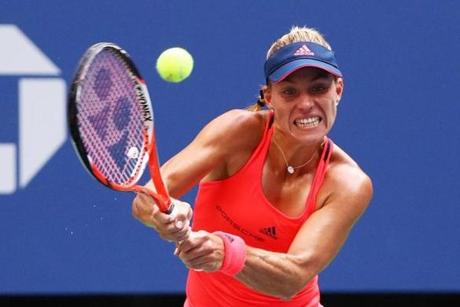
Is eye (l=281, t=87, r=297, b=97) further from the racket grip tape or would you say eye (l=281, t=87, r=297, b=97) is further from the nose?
the racket grip tape

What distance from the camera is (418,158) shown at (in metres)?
4.69

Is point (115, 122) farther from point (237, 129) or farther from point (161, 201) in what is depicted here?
point (237, 129)

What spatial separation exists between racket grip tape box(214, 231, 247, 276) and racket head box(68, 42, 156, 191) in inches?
11.7

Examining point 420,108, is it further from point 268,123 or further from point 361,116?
point 268,123

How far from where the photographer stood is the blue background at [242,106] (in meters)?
4.62

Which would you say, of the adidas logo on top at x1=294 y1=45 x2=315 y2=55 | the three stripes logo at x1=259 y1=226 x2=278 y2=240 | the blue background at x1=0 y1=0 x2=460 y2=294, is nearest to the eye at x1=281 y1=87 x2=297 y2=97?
the adidas logo on top at x1=294 y1=45 x2=315 y2=55

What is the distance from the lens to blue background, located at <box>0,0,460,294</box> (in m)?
4.62

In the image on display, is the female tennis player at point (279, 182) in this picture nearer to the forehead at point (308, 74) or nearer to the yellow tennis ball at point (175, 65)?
the forehead at point (308, 74)

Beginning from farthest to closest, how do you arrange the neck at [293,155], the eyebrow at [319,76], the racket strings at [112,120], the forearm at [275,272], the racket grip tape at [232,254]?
the neck at [293,155]
the eyebrow at [319,76]
the forearm at [275,272]
the racket grip tape at [232,254]
the racket strings at [112,120]

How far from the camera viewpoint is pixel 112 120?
10.0 ft

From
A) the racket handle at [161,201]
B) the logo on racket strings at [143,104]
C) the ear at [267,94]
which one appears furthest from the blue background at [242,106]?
the racket handle at [161,201]

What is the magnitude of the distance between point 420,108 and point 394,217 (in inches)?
18.8

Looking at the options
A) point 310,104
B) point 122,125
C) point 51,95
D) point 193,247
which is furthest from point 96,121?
point 51,95

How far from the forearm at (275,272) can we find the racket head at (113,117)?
413 millimetres
